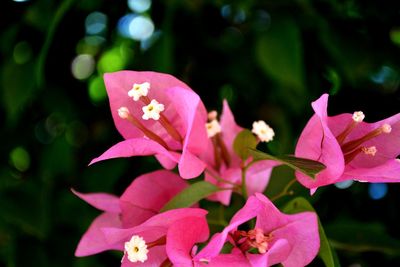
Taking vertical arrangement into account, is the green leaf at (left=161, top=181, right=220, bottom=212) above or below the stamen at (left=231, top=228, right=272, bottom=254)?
above

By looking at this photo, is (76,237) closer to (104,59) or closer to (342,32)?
(104,59)

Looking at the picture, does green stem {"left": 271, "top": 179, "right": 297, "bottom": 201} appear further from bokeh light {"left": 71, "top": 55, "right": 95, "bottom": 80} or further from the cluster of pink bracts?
bokeh light {"left": 71, "top": 55, "right": 95, "bottom": 80}

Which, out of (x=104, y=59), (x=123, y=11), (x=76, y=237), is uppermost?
(x=123, y=11)

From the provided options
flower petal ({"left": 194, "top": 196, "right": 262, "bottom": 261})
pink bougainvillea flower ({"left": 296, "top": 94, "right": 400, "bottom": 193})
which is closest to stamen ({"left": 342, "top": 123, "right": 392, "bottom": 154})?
pink bougainvillea flower ({"left": 296, "top": 94, "right": 400, "bottom": 193})

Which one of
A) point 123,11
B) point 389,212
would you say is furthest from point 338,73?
point 123,11

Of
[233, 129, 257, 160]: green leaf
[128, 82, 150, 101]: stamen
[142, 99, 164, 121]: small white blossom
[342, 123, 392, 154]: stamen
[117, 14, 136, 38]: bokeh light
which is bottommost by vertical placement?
[117, 14, 136, 38]: bokeh light

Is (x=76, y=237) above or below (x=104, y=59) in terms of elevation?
below
